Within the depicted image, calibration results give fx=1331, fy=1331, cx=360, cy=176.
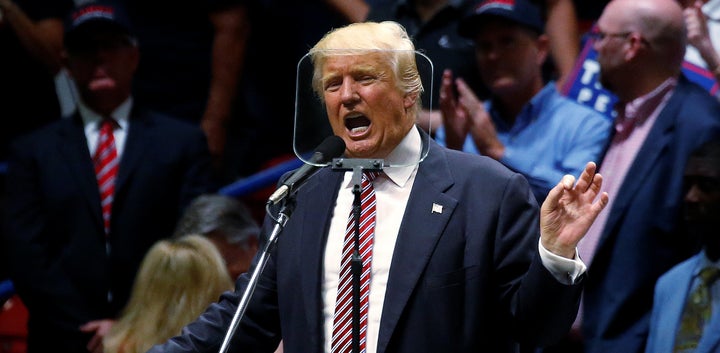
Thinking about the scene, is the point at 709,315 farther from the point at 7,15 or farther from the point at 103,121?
the point at 7,15

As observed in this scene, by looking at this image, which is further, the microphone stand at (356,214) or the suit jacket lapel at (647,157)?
the suit jacket lapel at (647,157)

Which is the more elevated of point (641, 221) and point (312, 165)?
point (312, 165)

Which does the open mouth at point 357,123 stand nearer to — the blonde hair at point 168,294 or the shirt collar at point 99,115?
the blonde hair at point 168,294

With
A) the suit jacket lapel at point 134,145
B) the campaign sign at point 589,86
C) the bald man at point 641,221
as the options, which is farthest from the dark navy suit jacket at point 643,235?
the suit jacket lapel at point 134,145

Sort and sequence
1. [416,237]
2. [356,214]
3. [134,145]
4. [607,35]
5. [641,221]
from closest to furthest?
1. [356,214]
2. [416,237]
3. [641,221]
4. [607,35]
5. [134,145]

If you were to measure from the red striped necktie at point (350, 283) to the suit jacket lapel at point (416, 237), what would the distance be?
6 cm

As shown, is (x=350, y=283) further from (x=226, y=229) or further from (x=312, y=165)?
(x=226, y=229)

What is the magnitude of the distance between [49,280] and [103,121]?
2.51ft

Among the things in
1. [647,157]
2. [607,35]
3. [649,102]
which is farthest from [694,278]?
[607,35]

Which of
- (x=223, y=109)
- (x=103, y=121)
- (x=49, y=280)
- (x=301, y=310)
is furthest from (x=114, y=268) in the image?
(x=301, y=310)

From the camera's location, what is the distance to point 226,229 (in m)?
5.32

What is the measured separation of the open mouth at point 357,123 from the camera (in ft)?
11.4

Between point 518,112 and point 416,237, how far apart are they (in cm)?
217

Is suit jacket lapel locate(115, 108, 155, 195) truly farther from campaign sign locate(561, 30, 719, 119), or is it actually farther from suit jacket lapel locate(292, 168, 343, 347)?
suit jacket lapel locate(292, 168, 343, 347)
